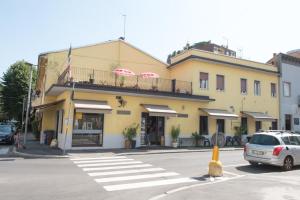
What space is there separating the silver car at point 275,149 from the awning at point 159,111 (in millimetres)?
8284

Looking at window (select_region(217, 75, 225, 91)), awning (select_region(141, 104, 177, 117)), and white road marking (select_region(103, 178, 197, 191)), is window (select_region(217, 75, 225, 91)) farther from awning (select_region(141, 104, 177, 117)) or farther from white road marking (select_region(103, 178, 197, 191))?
white road marking (select_region(103, 178, 197, 191))

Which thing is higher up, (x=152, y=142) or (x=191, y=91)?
(x=191, y=91)

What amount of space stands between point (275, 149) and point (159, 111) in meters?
9.69

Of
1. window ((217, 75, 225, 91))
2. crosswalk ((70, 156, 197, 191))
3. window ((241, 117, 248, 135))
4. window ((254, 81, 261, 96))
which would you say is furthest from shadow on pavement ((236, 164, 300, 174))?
window ((254, 81, 261, 96))

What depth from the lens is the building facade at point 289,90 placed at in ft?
95.3

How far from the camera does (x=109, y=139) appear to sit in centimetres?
1912

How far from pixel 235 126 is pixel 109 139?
12.5 meters

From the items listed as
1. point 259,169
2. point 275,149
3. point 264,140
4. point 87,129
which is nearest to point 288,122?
point 264,140

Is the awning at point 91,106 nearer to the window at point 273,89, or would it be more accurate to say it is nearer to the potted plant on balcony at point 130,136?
the potted plant on balcony at point 130,136

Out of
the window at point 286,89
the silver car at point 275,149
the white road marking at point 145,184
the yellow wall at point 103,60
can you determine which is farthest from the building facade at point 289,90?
the white road marking at point 145,184

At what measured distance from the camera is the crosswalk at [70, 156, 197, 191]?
8352 millimetres

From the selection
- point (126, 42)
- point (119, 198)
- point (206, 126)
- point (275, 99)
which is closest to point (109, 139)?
point (206, 126)

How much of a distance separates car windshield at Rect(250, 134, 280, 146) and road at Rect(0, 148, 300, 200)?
1.15 m

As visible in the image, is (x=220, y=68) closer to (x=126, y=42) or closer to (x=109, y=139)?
(x=126, y=42)
